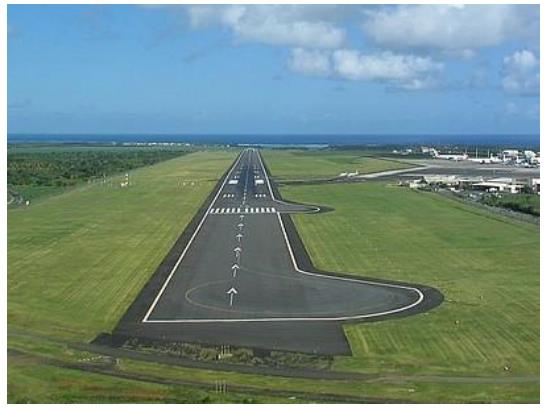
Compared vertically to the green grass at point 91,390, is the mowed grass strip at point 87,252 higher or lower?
higher

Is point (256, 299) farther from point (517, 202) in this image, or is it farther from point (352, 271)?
point (517, 202)

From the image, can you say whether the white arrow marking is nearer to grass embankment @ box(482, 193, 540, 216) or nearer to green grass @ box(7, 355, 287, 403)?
green grass @ box(7, 355, 287, 403)

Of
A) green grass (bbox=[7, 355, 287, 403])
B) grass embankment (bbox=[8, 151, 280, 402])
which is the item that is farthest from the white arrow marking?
green grass (bbox=[7, 355, 287, 403])

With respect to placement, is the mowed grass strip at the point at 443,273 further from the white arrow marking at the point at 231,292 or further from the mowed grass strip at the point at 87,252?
the mowed grass strip at the point at 87,252

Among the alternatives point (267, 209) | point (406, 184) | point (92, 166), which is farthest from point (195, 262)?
point (92, 166)

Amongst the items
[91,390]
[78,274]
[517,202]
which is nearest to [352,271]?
[78,274]

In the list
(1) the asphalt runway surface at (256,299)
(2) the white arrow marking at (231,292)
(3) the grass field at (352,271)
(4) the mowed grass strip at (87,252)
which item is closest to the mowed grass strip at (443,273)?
(3) the grass field at (352,271)
